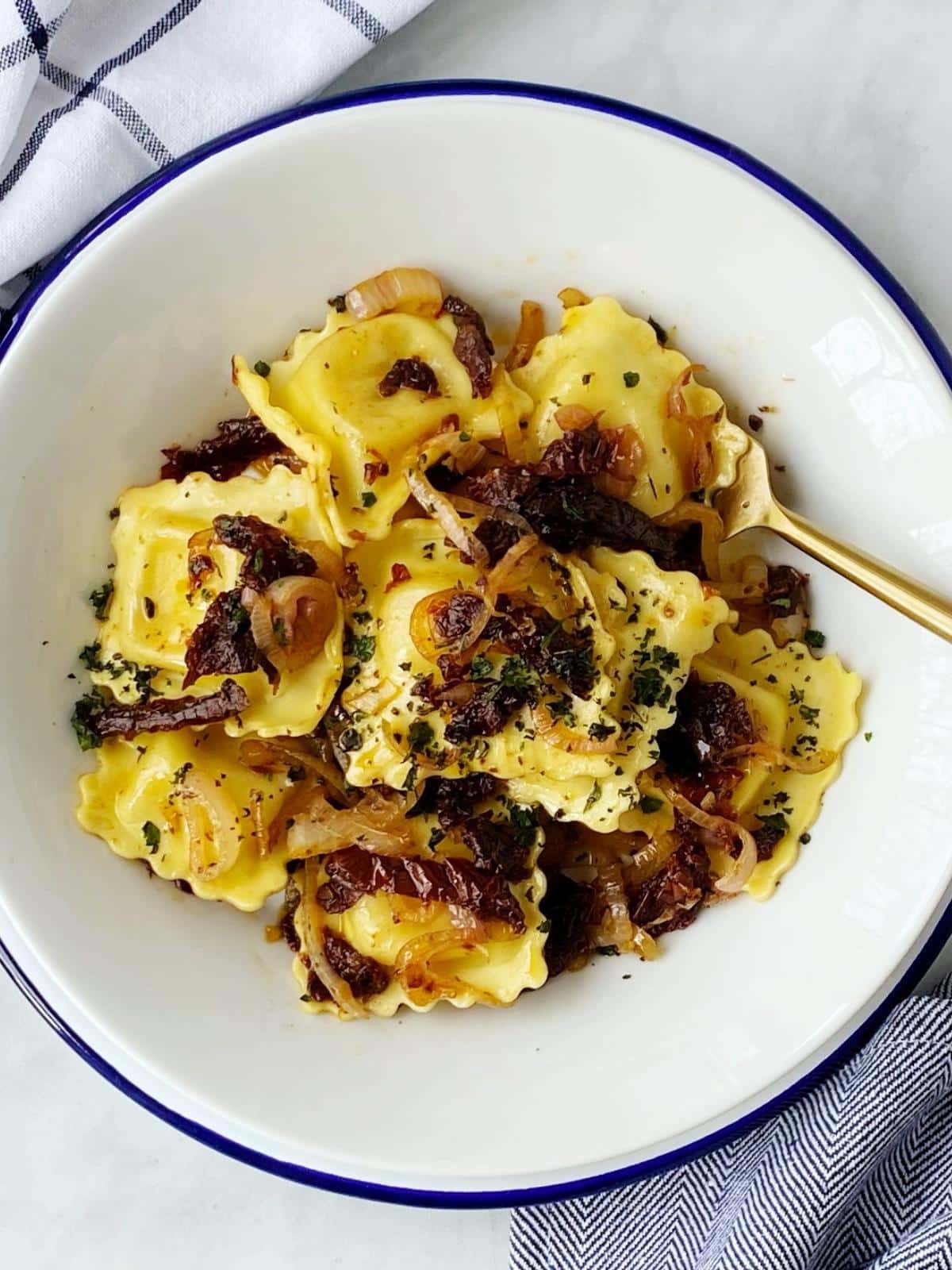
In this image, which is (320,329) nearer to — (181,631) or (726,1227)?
(181,631)

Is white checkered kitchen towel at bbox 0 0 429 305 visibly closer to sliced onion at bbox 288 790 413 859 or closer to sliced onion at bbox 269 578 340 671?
sliced onion at bbox 269 578 340 671

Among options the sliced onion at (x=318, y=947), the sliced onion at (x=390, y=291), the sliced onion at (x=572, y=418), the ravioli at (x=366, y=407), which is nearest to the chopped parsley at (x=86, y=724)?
the sliced onion at (x=318, y=947)

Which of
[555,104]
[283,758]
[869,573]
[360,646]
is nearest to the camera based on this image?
[555,104]

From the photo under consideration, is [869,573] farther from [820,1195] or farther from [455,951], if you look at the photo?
[820,1195]

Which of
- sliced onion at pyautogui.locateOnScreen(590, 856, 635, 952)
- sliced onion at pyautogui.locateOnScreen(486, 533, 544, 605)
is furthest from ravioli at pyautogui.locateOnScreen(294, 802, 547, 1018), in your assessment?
sliced onion at pyautogui.locateOnScreen(486, 533, 544, 605)

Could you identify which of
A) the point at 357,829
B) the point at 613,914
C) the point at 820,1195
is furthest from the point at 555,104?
the point at 820,1195

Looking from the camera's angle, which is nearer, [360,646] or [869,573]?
[869,573]
